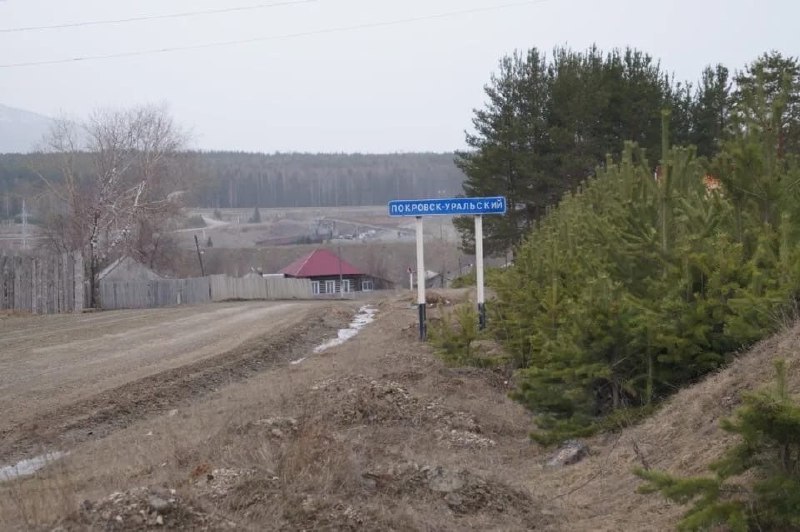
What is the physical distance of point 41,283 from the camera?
1676 inches

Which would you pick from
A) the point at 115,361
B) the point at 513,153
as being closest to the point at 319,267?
the point at 513,153

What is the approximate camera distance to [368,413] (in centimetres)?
1170

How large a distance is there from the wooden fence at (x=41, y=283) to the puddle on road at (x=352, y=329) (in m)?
12.9

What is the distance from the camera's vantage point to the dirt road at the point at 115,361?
14586mm

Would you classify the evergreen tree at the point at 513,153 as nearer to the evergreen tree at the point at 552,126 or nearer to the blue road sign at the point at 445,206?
the evergreen tree at the point at 552,126

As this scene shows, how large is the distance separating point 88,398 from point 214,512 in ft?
34.7

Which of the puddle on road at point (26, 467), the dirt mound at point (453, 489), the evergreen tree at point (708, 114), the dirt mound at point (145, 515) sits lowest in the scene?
the puddle on road at point (26, 467)

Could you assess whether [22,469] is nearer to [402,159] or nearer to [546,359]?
[546,359]

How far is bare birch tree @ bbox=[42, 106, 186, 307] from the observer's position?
56.1m

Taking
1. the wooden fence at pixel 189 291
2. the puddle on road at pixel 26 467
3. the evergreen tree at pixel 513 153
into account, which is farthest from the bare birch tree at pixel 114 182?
the puddle on road at pixel 26 467

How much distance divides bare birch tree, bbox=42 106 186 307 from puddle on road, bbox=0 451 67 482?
136 ft

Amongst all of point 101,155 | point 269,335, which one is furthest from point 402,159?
point 269,335

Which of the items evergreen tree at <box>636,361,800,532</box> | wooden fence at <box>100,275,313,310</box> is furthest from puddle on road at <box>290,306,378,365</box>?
evergreen tree at <box>636,361,800,532</box>

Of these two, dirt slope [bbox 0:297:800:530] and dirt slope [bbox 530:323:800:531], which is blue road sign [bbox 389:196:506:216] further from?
dirt slope [bbox 530:323:800:531]
